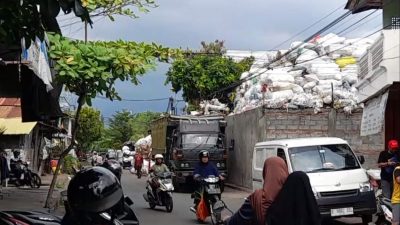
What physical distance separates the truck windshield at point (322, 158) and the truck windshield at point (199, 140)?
396 inches

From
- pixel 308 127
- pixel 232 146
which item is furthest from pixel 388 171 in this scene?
pixel 232 146

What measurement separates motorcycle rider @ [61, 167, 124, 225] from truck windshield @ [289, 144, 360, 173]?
30.7 ft

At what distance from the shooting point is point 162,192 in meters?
16.2

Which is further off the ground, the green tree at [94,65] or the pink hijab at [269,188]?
the green tree at [94,65]

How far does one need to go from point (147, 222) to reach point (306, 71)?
43.4 ft

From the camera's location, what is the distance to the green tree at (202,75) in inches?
1438

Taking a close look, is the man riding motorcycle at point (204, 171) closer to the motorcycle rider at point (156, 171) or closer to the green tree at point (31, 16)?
the motorcycle rider at point (156, 171)

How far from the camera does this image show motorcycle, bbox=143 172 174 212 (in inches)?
629

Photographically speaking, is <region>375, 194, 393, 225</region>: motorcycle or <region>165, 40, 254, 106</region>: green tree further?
<region>165, 40, 254, 106</region>: green tree

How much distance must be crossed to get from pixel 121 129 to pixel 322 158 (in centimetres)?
6774

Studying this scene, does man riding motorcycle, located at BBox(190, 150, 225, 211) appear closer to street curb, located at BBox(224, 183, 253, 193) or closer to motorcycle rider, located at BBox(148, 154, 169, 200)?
motorcycle rider, located at BBox(148, 154, 169, 200)

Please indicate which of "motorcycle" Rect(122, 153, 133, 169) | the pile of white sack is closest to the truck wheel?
the pile of white sack

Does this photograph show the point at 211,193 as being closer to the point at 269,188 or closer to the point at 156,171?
the point at 156,171

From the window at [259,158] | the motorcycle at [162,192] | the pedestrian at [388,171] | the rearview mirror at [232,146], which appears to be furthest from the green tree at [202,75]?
the pedestrian at [388,171]
